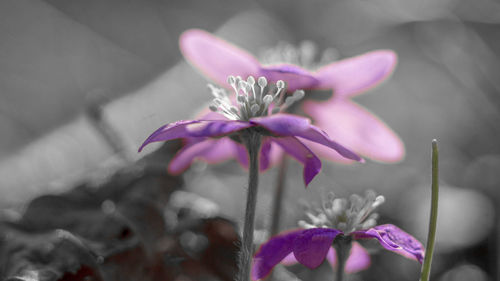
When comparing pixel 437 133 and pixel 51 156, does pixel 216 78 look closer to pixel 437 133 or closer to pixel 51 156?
pixel 51 156

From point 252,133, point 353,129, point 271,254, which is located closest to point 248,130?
point 252,133

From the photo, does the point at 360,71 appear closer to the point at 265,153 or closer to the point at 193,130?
the point at 265,153

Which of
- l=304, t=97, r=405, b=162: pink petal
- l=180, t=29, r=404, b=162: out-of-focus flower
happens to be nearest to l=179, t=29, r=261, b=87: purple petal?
l=180, t=29, r=404, b=162: out-of-focus flower

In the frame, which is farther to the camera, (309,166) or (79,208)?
(79,208)

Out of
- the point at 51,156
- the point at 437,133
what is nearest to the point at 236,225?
the point at 51,156

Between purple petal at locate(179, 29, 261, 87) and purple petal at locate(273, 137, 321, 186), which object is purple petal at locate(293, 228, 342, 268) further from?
purple petal at locate(179, 29, 261, 87)

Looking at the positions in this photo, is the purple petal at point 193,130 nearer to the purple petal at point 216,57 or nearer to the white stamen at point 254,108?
the white stamen at point 254,108
